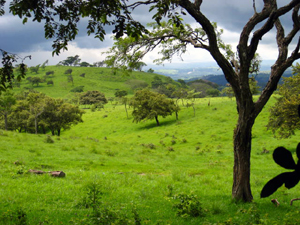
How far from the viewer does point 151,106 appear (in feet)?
169

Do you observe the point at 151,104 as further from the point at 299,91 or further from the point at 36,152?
the point at 36,152

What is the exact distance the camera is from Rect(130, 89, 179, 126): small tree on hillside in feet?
168

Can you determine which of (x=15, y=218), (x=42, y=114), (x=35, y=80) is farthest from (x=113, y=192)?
(x=35, y=80)

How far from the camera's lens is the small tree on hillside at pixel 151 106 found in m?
51.1

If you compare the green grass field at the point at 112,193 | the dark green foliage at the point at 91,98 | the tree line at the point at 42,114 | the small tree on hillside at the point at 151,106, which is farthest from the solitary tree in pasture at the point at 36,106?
the dark green foliage at the point at 91,98

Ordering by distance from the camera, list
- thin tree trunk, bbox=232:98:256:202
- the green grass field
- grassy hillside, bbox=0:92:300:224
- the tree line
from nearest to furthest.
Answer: the green grass field, grassy hillside, bbox=0:92:300:224, thin tree trunk, bbox=232:98:256:202, the tree line

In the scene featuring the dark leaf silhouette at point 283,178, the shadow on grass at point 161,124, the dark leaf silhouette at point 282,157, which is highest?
the dark leaf silhouette at point 282,157

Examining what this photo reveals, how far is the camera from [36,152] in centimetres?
1748

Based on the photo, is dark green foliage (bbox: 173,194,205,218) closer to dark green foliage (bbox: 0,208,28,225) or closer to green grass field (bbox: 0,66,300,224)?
green grass field (bbox: 0,66,300,224)

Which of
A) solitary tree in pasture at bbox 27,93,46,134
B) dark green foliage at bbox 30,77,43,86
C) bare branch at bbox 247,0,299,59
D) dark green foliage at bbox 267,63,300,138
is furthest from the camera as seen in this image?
dark green foliage at bbox 30,77,43,86

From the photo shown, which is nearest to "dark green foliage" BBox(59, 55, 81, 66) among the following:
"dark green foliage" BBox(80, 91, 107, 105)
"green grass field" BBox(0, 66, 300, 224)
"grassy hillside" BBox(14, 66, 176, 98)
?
"grassy hillside" BBox(14, 66, 176, 98)

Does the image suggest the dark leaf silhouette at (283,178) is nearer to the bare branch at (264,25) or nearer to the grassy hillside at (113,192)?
the grassy hillside at (113,192)

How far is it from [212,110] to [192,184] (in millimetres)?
44799

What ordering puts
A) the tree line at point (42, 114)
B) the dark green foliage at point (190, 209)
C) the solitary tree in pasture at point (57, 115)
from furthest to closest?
the solitary tree in pasture at point (57, 115) → the tree line at point (42, 114) → the dark green foliage at point (190, 209)
